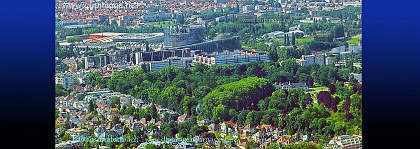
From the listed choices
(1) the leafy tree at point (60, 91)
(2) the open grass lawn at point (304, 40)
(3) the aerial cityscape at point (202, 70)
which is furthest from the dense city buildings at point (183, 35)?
(1) the leafy tree at point (60, 91)

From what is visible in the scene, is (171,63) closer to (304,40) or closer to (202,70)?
(202,70)

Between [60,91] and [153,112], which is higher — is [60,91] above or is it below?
above

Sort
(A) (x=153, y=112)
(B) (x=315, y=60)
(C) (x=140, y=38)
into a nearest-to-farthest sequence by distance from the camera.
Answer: (A) (x=153, y=112) → (B) (x=315, y=60) → (C) (x=140, y=38)

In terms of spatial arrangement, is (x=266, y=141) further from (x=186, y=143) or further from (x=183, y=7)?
(x=183, y=7)

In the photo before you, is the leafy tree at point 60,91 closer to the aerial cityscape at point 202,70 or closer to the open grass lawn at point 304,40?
the aerial cityscape at point 202,70

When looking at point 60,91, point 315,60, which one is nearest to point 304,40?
point 315,60

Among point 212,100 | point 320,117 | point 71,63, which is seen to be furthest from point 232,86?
point 71,63
